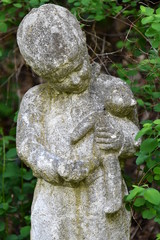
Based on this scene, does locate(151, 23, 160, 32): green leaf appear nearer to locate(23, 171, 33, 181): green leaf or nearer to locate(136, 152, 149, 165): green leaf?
locate(136, 152, 149, 165): green leaf

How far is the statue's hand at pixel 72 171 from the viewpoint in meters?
2.89

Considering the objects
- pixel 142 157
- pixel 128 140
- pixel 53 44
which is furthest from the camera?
pixel 142 157

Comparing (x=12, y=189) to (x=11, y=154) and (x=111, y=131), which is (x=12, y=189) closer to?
(x=11, y=154)

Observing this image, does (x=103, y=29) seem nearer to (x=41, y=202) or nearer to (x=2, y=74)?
(x=2, y=74)

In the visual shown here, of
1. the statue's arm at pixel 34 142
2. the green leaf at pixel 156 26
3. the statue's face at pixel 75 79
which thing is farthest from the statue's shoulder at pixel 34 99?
the green leaf at pixel 156 26

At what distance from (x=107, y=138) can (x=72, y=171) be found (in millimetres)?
289

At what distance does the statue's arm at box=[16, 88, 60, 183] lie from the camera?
117 inches

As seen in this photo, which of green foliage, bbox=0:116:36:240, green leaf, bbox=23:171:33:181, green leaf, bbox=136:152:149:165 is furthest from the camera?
green leaf, bbox=23:171:33:181

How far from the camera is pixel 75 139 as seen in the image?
121 inches

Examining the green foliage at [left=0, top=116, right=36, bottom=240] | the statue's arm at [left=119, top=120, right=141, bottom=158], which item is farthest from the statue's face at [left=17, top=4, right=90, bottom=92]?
the green foliage at [left=0, top=116, right=36, bottom=240]

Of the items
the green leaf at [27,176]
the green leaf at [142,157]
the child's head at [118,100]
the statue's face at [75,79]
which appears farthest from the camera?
the green leaf at [27,176]

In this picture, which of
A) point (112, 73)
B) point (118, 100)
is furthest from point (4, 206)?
point (118, 100)

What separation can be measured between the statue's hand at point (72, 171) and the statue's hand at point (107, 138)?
17cm

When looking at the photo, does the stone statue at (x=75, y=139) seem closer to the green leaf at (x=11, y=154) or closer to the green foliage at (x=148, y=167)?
the green foliage at (x=148, y=167)
